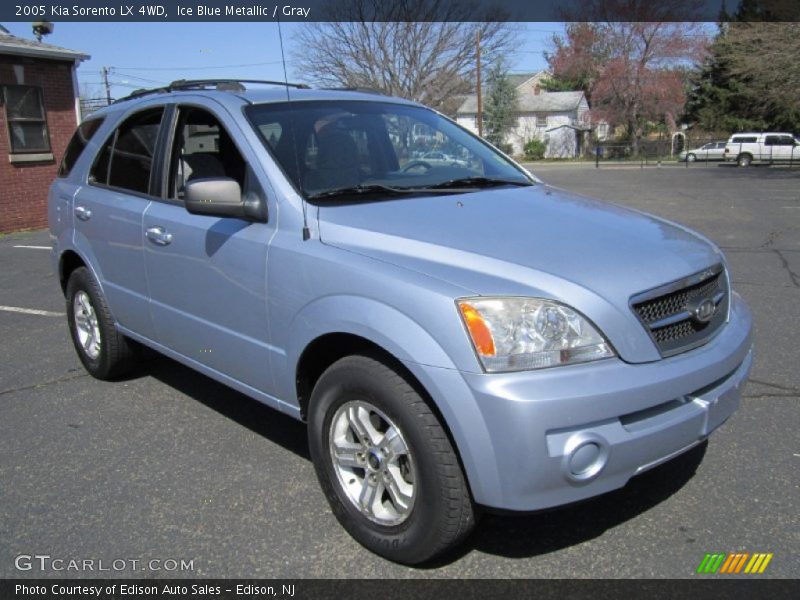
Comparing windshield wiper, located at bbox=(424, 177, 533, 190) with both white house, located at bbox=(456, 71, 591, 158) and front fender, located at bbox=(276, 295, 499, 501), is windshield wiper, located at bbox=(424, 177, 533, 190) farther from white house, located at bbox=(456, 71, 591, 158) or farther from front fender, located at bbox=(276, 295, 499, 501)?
white house, located at bbox=(456, 71, 591, 158)

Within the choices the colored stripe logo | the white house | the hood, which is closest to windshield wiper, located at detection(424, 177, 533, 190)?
the hood

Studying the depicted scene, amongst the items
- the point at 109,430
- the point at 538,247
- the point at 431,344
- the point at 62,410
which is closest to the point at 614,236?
the point at 538,247

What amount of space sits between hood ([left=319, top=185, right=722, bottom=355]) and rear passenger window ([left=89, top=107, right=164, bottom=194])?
1710 millimetres

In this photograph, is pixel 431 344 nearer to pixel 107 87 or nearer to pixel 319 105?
pixel 319 105

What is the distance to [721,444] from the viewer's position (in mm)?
3664

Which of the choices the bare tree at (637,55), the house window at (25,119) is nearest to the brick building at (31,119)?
the house window at (25,119)

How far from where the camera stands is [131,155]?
4.44m

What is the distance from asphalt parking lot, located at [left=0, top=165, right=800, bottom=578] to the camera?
2.78 meters

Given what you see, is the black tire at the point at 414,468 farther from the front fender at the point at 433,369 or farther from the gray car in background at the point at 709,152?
the gray car in background at the point at 709,152

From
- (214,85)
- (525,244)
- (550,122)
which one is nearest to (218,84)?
(214,85)

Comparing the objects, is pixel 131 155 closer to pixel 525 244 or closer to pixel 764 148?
Answer: pixel 525 244

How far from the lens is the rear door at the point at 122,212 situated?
13.6 feet

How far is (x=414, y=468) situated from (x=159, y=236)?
83.3 inches

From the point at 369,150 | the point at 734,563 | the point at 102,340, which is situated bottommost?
the point at 734,563
